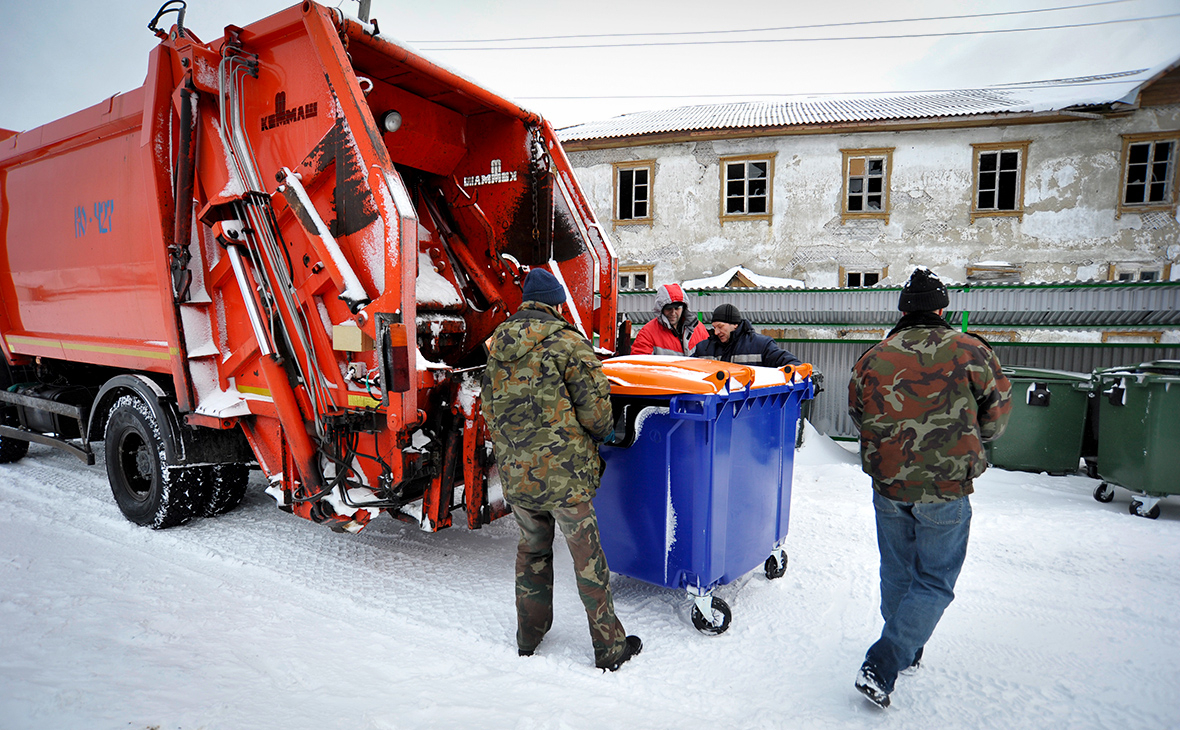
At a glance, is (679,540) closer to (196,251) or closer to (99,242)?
(196,251)

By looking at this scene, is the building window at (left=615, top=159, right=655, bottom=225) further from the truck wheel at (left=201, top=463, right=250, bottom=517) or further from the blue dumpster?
the blue dumpster

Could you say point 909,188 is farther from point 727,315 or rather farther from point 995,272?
point 727,315

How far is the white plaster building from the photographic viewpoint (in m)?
13.5

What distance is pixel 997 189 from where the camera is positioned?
46.0 feet

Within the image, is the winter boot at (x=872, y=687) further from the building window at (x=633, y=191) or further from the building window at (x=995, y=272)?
the building window at (x=995, y=272)

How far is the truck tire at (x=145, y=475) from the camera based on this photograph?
148 inches

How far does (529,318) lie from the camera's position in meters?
2.37

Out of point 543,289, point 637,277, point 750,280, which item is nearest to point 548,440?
point 543,289

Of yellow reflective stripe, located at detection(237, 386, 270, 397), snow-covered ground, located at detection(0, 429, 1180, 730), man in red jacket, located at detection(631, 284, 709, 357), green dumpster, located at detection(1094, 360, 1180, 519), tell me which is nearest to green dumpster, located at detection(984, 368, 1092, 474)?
green dumpster, located at detection(1094, 360, 1180, 519)

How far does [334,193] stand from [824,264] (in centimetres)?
1381

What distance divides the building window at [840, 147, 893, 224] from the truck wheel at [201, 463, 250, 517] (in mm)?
14154

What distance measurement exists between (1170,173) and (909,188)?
5.44 meters

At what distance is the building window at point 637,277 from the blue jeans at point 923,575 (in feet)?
45.1

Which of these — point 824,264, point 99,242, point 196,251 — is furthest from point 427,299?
point 824,264
